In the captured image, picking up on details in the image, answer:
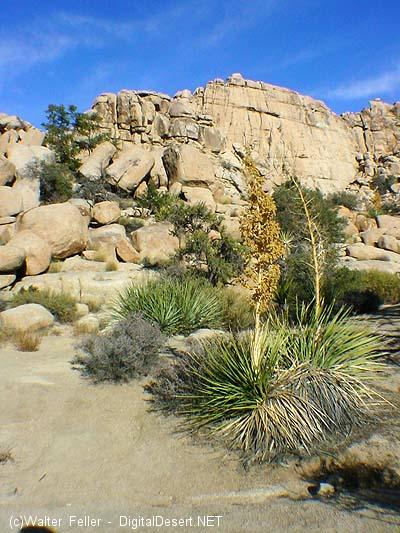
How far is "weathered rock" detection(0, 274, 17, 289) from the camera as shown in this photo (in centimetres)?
1453

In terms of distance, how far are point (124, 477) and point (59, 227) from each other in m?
15.1

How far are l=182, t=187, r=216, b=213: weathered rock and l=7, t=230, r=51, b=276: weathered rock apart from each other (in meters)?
14.9

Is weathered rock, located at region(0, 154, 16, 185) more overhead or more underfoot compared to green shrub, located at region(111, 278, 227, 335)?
more overhead

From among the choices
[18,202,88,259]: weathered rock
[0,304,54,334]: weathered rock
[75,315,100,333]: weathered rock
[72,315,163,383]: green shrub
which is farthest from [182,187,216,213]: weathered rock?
[72,315,163,383]: green shrub

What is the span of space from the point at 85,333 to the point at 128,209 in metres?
17.6

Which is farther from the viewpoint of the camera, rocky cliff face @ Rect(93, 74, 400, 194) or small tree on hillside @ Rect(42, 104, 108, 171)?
rocky cliff face @ Rect(93, 74, 400, 194)

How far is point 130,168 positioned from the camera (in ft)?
102

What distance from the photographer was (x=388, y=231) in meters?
30.8

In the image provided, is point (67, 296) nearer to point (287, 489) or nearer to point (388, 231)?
point (287, 489)

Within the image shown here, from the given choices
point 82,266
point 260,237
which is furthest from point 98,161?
point 260,237

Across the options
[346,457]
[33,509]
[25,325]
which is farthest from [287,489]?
[25,325]

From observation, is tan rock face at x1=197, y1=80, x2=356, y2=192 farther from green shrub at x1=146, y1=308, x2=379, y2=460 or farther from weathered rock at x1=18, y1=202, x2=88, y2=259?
green shrub at x1=146, y1=308, x2=379, y2=460

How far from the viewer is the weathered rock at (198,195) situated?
30.5 metres

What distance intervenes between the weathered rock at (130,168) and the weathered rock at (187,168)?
5.05 ft
